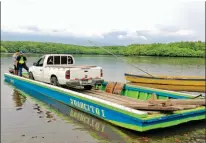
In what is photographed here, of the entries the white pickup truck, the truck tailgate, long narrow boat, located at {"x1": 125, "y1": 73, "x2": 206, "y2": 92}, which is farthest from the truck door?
long narrow boat, located at {"x1": 125, "y1": 73, "x2": 206, "y2": 92}

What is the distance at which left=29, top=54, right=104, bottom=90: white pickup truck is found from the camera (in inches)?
498

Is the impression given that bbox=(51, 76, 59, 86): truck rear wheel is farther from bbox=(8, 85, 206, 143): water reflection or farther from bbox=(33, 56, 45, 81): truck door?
bbox=(8, 85, 206, 143): water reflection

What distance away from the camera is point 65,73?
1262 centimetres

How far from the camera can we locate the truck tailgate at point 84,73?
41.4ft

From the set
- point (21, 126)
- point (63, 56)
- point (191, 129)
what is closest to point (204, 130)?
point (191, 129)

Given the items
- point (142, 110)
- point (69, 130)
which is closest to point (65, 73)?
point (69, 130)

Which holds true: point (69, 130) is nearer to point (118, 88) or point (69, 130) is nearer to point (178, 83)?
point (118, 88)

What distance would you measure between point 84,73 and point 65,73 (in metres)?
0.86

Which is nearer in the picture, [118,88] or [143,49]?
[118,88]

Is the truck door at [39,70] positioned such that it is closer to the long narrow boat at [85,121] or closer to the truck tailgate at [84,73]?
the long narrow boat at [85,121]

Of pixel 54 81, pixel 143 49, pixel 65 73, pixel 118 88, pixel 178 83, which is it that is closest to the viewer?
pixel 65 73

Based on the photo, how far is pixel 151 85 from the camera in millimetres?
21250

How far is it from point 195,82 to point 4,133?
563 inches

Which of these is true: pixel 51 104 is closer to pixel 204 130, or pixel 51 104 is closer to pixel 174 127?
pixel 174 127
